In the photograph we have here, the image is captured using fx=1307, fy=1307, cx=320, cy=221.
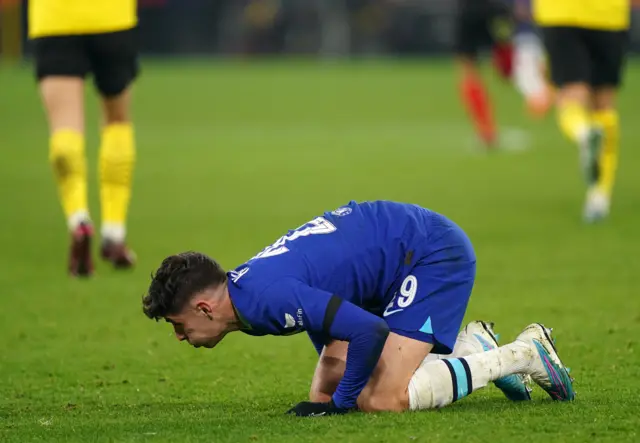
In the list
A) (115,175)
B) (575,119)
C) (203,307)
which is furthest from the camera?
(575,119)

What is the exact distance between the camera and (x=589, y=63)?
10.1m

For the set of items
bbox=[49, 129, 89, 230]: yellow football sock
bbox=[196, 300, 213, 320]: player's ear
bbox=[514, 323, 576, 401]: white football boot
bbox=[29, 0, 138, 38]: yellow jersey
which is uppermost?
bbox=[29, 0, 138, 38]: yellow jersey

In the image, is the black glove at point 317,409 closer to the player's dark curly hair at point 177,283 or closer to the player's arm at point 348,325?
the player's arm at point 348,325

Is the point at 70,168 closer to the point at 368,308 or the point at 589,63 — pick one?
the point at 368,308

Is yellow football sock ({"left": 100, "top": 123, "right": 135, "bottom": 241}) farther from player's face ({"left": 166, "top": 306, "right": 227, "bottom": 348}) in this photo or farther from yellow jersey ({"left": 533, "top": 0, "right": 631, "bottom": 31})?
player's face ({"left": 166, "top": 306, "right": 227, "bottom": 348})

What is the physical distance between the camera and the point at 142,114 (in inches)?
808

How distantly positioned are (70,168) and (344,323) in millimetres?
3974

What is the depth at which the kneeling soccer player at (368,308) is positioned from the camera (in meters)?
4.35

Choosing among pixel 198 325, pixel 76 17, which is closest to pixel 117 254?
pixel 76 17

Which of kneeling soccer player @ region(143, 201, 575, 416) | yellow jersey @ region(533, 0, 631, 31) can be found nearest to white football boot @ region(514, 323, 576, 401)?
kneeling soccer player @ region(143, 201, 575, 416)

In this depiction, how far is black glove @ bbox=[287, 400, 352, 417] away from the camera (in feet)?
15.0

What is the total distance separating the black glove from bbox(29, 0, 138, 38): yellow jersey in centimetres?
411

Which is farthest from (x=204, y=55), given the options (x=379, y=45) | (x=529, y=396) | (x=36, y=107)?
(x=529, y=396)

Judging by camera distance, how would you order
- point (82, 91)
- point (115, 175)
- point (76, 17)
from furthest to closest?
point (115, 175) → point (82, 91) → point (76, 17)
